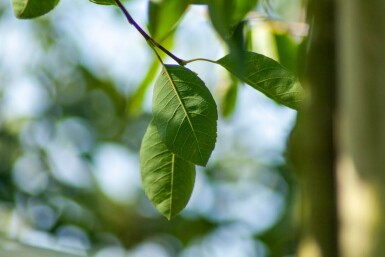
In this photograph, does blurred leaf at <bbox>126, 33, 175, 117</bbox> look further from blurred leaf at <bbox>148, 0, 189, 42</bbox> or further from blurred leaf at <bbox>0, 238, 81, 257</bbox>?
blurred leaf at <bbox>0, 238, 81, 257</bbox>

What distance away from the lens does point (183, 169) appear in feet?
1.95

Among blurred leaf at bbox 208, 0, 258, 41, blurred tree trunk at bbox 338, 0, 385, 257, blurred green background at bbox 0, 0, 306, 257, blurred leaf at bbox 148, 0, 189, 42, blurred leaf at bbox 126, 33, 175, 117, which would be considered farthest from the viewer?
blurred green background at bbox 0, 0, 306, 257

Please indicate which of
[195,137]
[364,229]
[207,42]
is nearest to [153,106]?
[195,137]

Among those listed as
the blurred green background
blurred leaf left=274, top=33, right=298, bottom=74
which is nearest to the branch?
blurred leaf left=274, top=33, right=298, bottom=74

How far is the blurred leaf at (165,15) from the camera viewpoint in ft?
2.75

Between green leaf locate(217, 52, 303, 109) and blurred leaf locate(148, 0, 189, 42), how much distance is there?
0.86 feet

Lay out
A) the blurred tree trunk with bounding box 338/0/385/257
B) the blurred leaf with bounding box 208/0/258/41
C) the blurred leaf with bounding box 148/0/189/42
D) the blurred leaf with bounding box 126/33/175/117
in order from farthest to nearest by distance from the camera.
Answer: the blurred leaf with bounding box 126/33/175/117
the blurred leaf with bounding box 148/0/189/42
the blurred tree trunk with bounding box 338/0/385/257
the blurred leaf with bounding box 208/0/258/41

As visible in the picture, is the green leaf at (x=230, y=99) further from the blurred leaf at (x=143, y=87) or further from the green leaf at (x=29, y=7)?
the green leaf at (x=29, y=7)

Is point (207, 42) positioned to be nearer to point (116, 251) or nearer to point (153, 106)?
point (116, 251)

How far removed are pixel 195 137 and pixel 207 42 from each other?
1.82 meters

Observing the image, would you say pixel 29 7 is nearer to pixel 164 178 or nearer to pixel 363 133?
pixel 164 178

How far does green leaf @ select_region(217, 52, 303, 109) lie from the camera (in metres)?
0.57

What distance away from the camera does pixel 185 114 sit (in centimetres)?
56

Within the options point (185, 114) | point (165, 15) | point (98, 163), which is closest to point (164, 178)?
point (185, 114)
